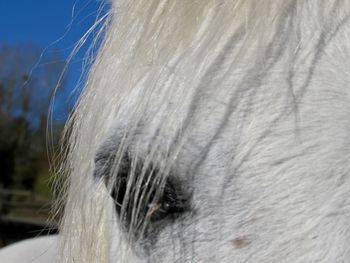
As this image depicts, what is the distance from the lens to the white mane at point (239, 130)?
2.30 ft

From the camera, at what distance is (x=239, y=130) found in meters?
0.74

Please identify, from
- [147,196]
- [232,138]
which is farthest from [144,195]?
[232,138]

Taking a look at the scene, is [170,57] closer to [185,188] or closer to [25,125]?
[185,188]

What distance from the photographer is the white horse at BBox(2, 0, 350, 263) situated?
70cm

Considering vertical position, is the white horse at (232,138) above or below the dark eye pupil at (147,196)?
above

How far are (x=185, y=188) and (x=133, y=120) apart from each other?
0.36ft

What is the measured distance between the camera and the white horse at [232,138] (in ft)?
2.30

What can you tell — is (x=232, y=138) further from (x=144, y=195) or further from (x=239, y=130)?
(x=144, y=195)

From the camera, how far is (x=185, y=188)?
0.75 metres

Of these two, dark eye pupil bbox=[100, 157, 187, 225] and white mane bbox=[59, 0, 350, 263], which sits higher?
white mane bbox=[59, 0, 350, 263]

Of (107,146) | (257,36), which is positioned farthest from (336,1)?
(107,146)

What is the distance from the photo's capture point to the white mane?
2.30ft

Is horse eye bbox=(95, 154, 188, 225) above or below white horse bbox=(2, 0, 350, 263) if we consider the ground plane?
below

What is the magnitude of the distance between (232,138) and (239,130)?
12 mm
